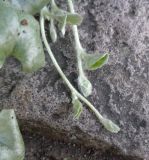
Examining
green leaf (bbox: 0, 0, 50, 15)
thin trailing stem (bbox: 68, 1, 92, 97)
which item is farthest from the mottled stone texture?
green leaf (bbox: 0, 0, 50, 15)

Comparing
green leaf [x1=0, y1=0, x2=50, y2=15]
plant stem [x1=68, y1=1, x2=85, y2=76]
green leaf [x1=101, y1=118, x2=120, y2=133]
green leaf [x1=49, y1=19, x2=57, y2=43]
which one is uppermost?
green leaf [x1=0, y1=0, x2=50, y2=15]

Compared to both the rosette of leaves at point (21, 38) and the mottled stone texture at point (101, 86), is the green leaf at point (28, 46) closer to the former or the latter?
the rosette of leaves at point (21, 38)

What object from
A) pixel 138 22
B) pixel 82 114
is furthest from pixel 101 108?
pixel 138 22

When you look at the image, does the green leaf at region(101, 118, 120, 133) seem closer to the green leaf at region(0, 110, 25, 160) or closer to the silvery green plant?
the silvery green plant

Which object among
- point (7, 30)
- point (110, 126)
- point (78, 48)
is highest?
point (7, 30)

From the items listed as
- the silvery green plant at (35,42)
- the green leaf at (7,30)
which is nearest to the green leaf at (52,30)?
the silvery green plant at (35,42)

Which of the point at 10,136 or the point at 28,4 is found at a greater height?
the point at 28,4

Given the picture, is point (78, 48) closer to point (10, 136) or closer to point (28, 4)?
point (28, 4)

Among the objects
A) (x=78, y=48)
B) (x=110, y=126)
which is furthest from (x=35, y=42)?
(x=110, y=126)
